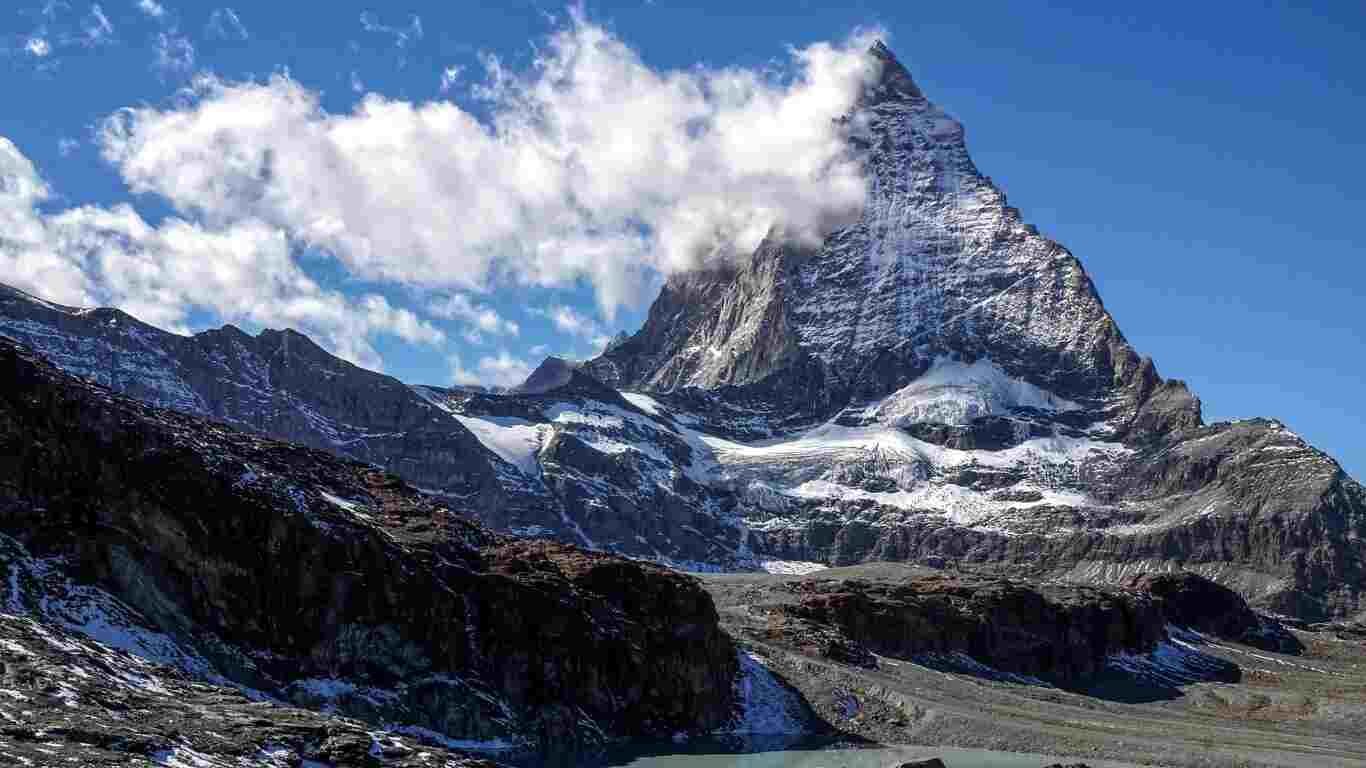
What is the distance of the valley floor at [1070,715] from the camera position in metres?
101

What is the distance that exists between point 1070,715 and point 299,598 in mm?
67486

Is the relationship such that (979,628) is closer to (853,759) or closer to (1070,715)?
(1070,715)

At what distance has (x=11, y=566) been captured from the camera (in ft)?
210

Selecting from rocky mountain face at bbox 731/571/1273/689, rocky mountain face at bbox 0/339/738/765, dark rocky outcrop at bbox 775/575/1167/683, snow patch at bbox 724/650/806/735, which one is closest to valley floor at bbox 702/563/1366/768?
snow patch at bbox 724/650/806/735

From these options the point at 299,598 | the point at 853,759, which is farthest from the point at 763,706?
the point at 299,598

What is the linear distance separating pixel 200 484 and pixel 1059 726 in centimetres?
6691

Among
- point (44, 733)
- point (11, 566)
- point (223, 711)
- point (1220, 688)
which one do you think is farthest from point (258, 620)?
point (1220, 688)

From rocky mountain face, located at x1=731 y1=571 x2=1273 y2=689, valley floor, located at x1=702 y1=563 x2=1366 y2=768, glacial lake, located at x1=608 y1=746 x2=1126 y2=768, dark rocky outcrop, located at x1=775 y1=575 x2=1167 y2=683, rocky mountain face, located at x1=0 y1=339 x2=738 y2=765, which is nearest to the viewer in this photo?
rocky mountain face, located at x1=0 y1=339 x2=738 y2=765

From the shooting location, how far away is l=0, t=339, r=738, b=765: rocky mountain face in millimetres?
67375

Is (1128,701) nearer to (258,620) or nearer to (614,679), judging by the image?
(614,679)

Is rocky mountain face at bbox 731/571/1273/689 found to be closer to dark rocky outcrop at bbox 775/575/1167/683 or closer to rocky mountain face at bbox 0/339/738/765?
→ dark rocky outcrop at bbox 775/575/1167/683

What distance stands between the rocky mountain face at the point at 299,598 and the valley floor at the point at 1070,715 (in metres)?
13.2

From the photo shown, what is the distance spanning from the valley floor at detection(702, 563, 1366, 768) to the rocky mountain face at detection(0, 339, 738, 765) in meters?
13.2

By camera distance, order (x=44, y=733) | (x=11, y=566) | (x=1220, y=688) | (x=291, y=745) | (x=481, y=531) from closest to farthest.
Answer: (x=44, y=733)
(x=291, y=745)
(x=11, y=566)
(x=481, y=531)
(x=1220, y=688)
